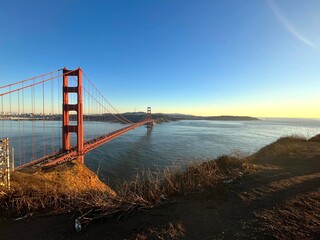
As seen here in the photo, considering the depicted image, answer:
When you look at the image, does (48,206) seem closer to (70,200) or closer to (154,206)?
(70,200)

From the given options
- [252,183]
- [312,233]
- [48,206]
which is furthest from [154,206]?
[252,183]

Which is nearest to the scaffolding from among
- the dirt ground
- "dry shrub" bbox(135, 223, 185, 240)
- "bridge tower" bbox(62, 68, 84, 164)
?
the dirt ground

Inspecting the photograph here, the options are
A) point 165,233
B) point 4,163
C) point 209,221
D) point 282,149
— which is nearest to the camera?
point 165,233

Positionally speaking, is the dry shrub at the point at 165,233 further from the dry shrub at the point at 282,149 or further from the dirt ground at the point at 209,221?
the dry shrub at the point at 282,149

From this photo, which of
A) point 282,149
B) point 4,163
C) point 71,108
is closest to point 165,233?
point 4,163

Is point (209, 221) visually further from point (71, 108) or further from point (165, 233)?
point (71, 108)

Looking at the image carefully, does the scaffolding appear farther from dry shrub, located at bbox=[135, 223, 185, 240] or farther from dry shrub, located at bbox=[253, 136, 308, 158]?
dry shrub, located at bbox=[253, 136, 308, 158]

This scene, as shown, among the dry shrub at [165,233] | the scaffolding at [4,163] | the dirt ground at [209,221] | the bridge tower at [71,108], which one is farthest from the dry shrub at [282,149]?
the bridge tower at [71,108]

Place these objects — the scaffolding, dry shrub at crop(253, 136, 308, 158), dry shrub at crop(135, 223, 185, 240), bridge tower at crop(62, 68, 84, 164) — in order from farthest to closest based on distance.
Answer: bridge tower at crop(62, 68, 84, 164), dry shrub at crop(253, 136, 308, 158), the scaffolding, dry shrub at crop(135, 223, 185, 240)

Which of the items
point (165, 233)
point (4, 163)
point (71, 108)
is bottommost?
point (165, 233)
